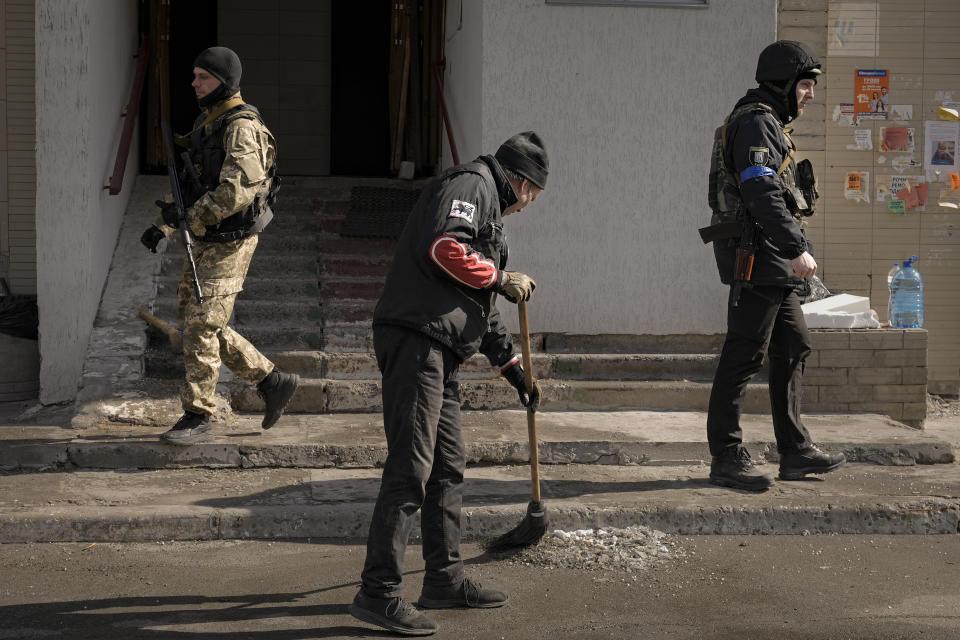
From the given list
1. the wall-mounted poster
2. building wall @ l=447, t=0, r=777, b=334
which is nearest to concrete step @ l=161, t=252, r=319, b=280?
building wall @ l=447, t=0, r=777, b=334

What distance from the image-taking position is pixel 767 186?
17.8ft

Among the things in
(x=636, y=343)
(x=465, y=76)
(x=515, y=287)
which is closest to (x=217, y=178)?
(x=515, y=287)

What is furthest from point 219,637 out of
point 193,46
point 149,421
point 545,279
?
point 193,46

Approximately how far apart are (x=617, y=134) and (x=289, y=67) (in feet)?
17.0

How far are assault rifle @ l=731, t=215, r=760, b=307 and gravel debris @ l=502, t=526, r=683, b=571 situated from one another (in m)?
1.34

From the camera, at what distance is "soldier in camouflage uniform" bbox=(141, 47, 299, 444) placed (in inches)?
233

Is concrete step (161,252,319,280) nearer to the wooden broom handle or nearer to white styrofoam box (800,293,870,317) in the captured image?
white styrofoam box (800,293,870,317)

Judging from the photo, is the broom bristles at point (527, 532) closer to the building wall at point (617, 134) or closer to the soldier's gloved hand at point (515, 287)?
the soldier's gloved hand at point (515, 287)

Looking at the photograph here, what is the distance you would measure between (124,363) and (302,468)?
170cm

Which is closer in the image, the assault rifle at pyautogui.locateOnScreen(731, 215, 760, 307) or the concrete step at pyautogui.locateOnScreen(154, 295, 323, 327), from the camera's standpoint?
the assault rifle at pyautogui.locateOnScreen(731, 215, 760, 307)

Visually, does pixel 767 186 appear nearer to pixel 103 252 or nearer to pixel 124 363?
pixel 124 363

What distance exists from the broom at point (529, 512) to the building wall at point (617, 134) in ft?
10.5

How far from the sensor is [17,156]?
8461mm

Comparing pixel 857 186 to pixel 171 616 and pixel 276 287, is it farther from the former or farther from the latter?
pixel 171 616
